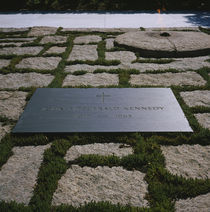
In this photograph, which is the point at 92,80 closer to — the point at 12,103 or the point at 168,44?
the point at 12,103

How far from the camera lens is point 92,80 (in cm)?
284

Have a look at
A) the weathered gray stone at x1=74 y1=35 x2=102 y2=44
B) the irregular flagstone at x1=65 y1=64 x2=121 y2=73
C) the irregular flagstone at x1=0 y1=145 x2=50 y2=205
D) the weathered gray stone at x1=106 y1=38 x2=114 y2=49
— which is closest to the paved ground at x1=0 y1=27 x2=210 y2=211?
the irregular flagstone at x1=0 y1=145 x2=50 y2=205

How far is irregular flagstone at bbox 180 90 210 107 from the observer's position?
235cm

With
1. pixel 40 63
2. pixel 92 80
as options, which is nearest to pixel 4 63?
pixel 40 63

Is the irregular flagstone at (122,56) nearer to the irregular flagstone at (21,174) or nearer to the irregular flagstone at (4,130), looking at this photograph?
the irregular flagstone at (4,130)

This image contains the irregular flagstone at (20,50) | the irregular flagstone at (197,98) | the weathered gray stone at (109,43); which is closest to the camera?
the irregular flagstone at (197,98)

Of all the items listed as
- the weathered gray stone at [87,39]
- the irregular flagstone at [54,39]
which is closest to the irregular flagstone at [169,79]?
the weathered gray stone at [87,39]

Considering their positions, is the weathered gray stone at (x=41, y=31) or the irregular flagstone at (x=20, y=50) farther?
the weathered gray stone at (x=41, y=31)

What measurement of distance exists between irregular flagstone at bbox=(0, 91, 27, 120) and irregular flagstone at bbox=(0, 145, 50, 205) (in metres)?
0.50

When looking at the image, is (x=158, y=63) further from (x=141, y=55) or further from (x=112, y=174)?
(x=112, y=174)

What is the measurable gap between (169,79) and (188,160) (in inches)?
53.4

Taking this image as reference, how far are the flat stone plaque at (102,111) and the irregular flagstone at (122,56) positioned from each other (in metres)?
1.09

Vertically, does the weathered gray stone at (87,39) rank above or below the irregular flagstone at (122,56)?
above

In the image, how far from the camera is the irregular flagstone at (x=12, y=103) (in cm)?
222
